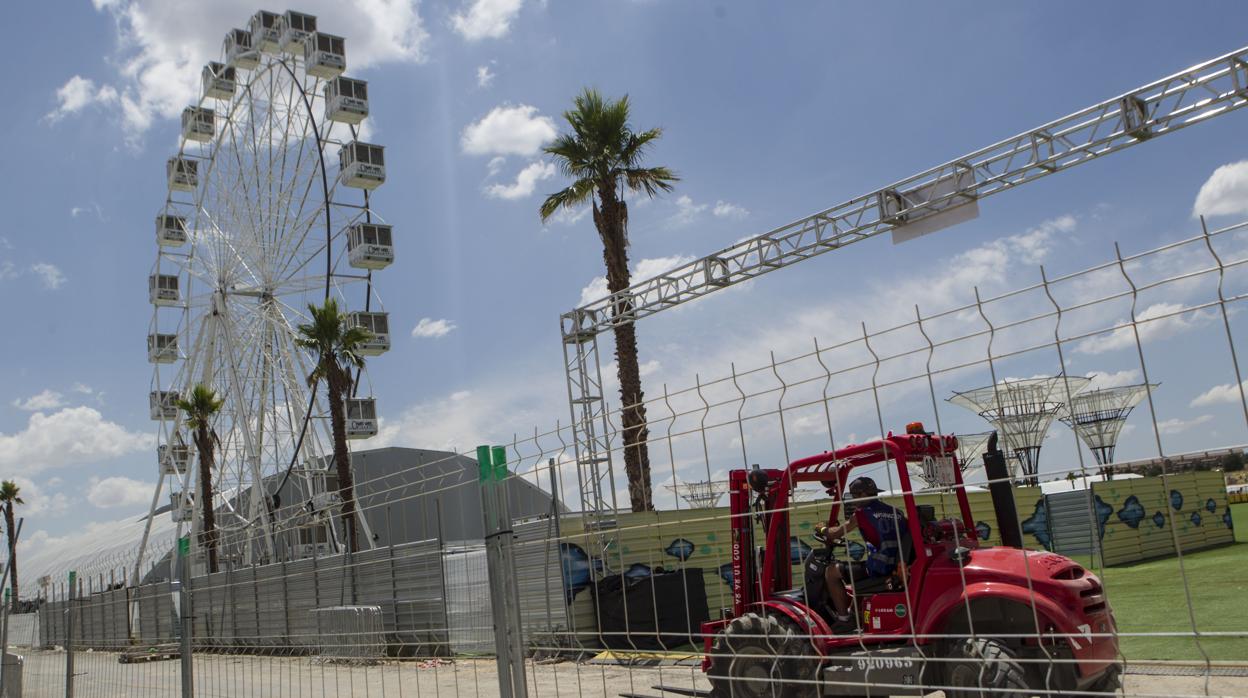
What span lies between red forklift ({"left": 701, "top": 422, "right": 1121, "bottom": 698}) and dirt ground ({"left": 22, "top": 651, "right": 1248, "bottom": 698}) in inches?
53.0

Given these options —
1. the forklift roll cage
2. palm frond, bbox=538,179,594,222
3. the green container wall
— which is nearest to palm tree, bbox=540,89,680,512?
palm frond, bbox=538,179,594,222

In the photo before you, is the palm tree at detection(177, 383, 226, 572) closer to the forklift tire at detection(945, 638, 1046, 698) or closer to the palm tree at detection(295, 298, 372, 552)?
the palm tree at detection(295, 298, 372, 552)

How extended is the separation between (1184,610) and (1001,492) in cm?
830

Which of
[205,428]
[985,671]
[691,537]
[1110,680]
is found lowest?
[1110,680]

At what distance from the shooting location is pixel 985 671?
4.12 meters

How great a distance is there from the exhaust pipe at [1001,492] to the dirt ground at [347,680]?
200 centimetres

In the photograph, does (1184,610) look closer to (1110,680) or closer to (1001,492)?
(1001,492)

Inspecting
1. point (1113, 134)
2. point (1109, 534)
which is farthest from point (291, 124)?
point (1109, 534)

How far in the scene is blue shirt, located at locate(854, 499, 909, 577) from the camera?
5.74m

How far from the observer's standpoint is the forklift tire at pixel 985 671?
383cm

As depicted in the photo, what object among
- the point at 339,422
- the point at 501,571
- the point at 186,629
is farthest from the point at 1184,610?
the point at 339,422

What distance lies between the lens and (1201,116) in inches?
522

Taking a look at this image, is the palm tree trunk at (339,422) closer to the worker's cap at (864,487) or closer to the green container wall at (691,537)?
the green container wall at (691,537)

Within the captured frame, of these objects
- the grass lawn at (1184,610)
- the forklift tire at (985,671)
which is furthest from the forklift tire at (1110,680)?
the grass lawn at (1184,610)
